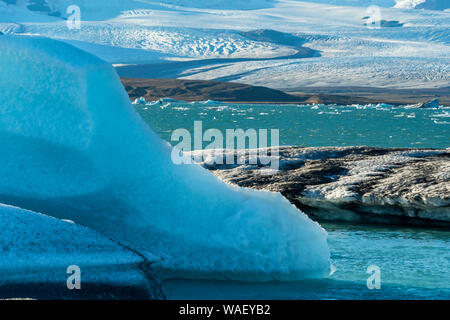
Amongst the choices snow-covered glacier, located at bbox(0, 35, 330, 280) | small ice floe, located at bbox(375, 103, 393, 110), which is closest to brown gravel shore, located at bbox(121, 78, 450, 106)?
small ice floe, located at bbox(375, 103, 393, 110)

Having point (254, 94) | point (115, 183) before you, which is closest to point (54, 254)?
point (115, 183)

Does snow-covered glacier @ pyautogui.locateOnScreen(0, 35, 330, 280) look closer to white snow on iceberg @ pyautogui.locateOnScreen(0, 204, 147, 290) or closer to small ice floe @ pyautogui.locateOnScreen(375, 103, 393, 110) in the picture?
white snow on iceberg @ pyautogui.locateOnScreen(0, 204, 147, 290)

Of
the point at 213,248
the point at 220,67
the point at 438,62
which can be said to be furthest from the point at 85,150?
the point at 220,67

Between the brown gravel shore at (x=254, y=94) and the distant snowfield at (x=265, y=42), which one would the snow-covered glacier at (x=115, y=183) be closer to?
the brown gravel shore at (x=254, y=94)

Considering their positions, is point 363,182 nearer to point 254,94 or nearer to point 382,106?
point 382,106
